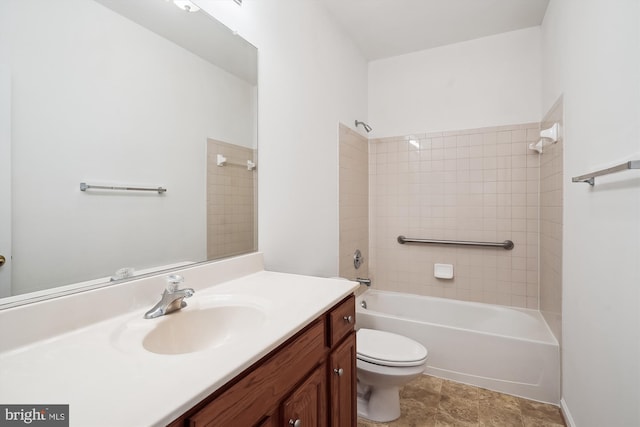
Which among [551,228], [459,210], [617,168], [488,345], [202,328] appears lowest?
[488,345]

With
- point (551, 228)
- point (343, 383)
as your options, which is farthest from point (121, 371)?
point (551, 228)

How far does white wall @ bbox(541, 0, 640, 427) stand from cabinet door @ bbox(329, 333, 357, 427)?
90 centimetres

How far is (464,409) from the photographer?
1.75 metres

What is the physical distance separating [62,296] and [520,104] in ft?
9.80

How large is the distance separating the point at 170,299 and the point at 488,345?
198 centimetres

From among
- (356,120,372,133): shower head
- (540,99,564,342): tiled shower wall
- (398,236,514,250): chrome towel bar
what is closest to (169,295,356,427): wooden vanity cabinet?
(540,99,564,342): tiled shower wall

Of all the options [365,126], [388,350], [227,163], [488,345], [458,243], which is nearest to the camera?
[227,163]

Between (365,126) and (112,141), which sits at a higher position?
(365,126)

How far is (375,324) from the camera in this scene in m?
2.24

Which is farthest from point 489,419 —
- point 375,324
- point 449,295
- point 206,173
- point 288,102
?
point 288,102

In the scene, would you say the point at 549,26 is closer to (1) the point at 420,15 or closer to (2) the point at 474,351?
(1) the point at 420,15

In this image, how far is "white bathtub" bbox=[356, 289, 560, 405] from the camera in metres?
1.82
